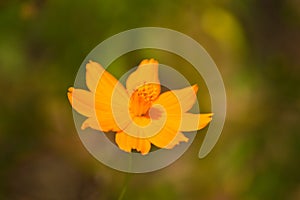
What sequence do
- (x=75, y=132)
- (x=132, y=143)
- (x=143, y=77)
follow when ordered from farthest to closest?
(x=75, y=132) → (x=143, y=77) → (x=132, y=143)

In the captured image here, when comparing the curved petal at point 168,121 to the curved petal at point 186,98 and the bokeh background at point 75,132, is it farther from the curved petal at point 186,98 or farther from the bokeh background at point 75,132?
the bokeh background at point 75,132

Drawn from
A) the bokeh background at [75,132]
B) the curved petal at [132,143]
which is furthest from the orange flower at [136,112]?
the bokeh background at [75,132]

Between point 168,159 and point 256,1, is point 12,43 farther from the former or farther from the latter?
point 256,1

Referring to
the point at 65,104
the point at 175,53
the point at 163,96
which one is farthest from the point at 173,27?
the point at 163,96

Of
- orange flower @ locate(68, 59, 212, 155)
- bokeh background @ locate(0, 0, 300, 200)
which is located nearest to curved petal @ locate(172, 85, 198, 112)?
orange flower @ locate(68, 59, 212, 155)

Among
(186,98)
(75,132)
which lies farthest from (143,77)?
(75,132)

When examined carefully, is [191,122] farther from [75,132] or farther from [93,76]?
[75,132]

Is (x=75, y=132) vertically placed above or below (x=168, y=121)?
above
